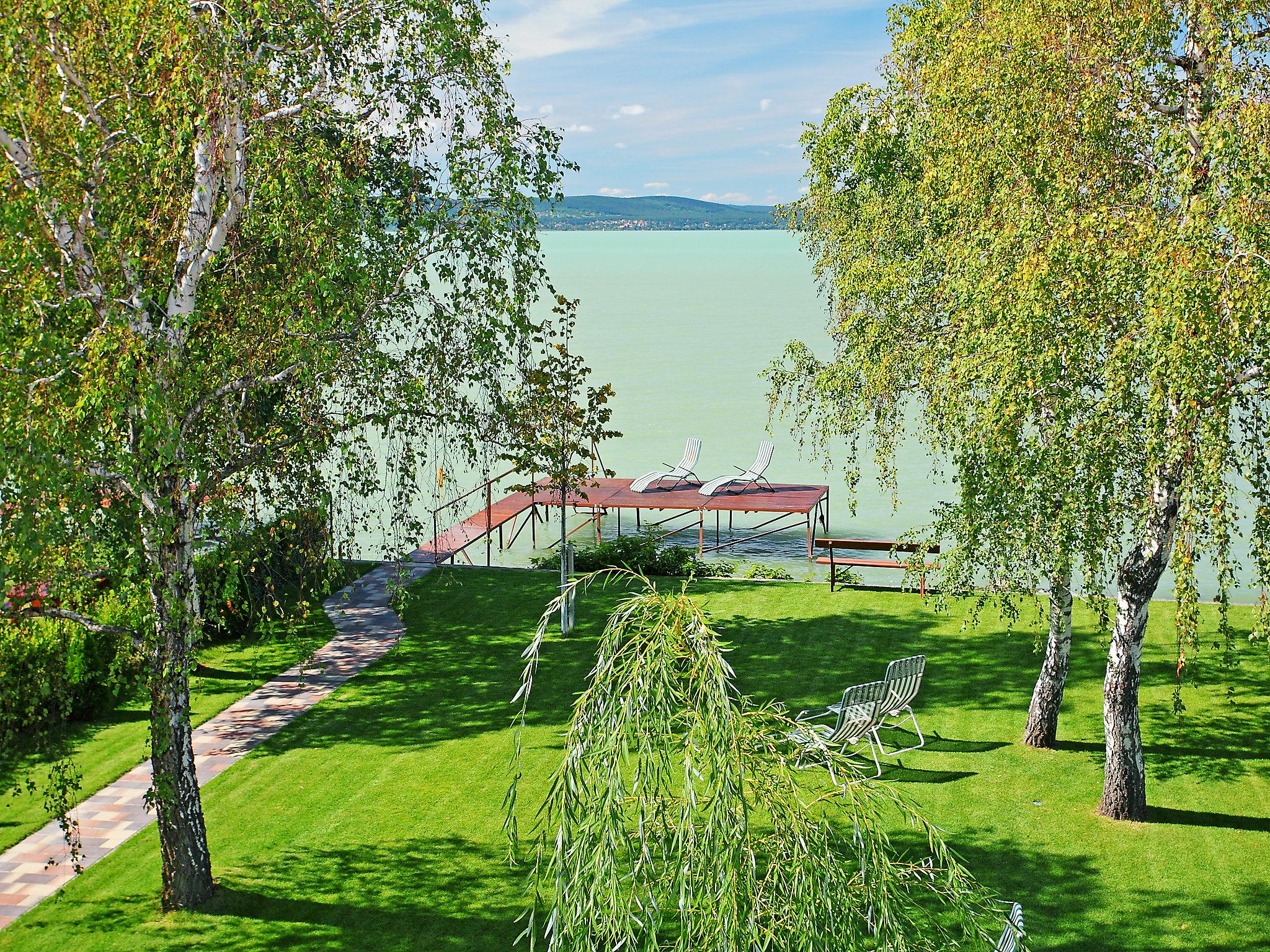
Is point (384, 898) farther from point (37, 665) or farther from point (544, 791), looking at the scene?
Answer: point (37, 665)

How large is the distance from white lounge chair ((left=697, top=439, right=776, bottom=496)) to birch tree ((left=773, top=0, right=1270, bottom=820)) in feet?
37.3

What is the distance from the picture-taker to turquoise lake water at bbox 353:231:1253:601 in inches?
979

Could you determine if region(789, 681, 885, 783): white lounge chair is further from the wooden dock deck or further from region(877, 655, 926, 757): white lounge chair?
the wooden dock deck

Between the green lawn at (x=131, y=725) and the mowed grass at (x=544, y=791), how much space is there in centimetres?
108

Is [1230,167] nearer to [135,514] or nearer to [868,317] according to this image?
[868,317]

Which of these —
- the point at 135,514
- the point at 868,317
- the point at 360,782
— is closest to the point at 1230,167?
the point at 868,317

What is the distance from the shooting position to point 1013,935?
5.14 meters

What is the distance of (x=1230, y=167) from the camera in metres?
6.83

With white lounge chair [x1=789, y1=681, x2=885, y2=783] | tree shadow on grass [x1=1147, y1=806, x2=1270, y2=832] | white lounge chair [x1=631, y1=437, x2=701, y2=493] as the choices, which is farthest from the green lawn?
white lounge chair [x1=631, y1=437, x2=701, y2=493]

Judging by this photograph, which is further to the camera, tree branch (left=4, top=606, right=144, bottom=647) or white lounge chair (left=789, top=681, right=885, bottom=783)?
white lounge chair (left=789, top=681, right=885, bottom=783)

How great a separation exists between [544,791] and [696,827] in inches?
242

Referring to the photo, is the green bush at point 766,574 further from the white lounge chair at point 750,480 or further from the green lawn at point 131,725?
the green lawn at point 131,725

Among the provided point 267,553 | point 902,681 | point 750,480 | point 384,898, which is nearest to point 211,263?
point 267,553

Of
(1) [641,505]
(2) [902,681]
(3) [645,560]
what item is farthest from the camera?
(1) [641,505]
